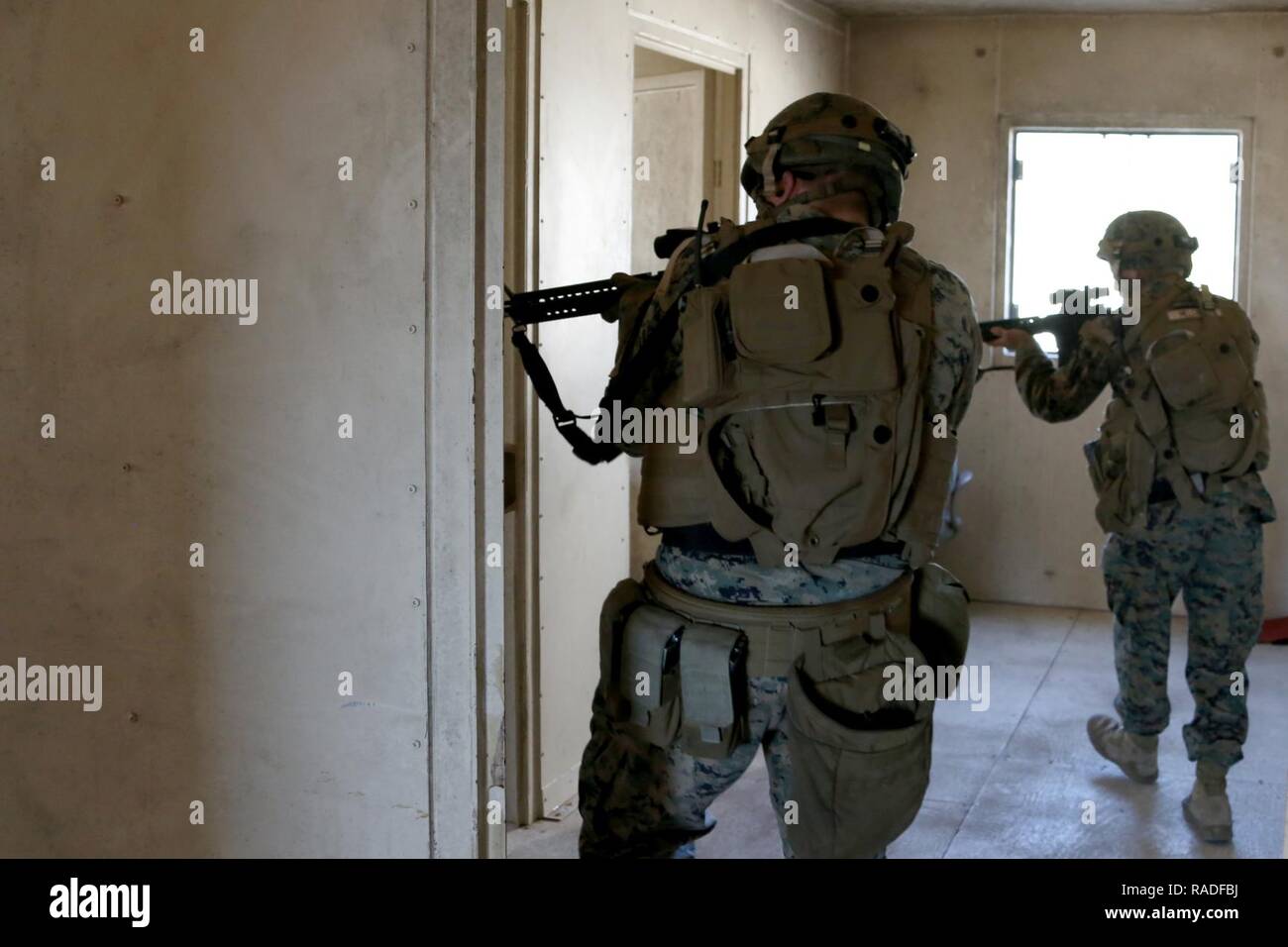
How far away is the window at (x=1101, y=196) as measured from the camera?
600 cm

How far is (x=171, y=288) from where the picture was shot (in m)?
2.06

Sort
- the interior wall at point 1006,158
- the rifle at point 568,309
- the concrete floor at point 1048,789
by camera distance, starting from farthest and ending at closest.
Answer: the interior wall at point 1006,158 < the concrete floor at point 1048,789 < the rifle at point 568,309

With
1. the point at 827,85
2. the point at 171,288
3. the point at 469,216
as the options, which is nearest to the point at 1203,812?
the point at 469,216

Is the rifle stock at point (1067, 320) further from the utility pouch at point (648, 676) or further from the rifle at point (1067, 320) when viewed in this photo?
the utility pouch at point (648, 676)

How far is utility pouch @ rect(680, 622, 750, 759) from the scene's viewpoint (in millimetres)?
2176

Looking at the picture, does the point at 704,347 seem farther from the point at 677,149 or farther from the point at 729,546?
the point at 677,149

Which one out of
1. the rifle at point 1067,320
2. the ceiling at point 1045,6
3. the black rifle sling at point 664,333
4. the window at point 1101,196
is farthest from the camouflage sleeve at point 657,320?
the window at point 1101,196

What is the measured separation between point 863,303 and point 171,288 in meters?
1.10

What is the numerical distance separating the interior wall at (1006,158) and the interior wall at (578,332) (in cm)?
251

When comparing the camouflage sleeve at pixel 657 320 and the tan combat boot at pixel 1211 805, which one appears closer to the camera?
the camouflage sleeve at pixel 657 320

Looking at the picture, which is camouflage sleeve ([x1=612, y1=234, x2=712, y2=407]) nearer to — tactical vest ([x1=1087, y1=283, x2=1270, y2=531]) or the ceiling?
tactical vest ([x1=1087, y1=283, x2=1270, y2=531])

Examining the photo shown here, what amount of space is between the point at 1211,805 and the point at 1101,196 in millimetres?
3389

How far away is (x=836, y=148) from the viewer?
90.2 inches

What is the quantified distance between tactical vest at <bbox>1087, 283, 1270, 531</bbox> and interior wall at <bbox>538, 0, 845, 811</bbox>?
1.48 metres
